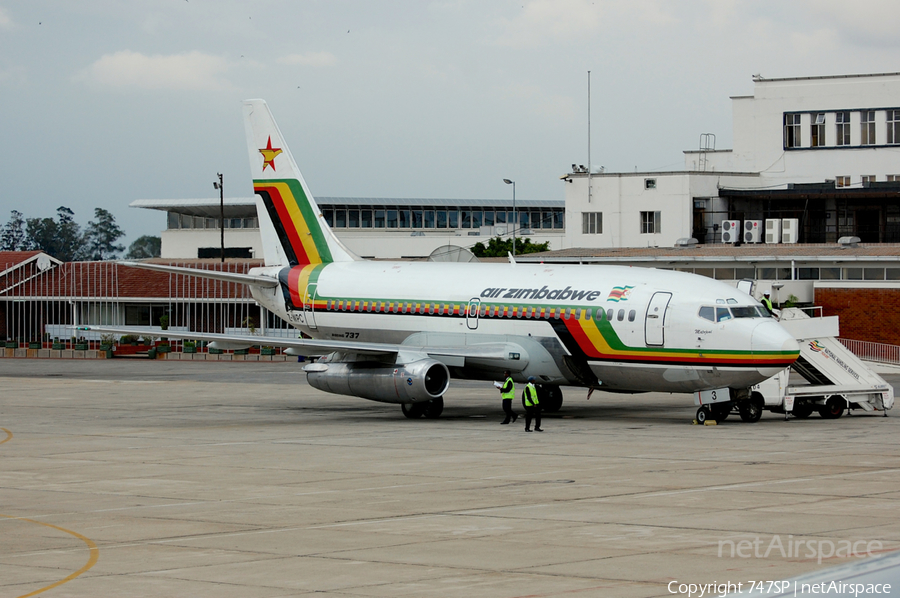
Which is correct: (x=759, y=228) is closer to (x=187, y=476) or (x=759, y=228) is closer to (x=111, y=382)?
(x=111, y=382)

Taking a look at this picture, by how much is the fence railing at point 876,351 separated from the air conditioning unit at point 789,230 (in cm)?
1595

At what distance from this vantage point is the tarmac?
12430 mm

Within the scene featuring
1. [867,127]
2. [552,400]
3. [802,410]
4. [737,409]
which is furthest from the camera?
[867,127]

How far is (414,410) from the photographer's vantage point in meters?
33.6

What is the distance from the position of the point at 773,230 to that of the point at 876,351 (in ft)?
59.4

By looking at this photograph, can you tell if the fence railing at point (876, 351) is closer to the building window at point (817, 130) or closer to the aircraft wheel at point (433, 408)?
the building window at point (817, 130)

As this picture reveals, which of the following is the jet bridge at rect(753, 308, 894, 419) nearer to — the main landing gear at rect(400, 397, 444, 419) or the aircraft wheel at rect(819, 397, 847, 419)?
the aircraft wheel at rect(819, 397, 847, 419)

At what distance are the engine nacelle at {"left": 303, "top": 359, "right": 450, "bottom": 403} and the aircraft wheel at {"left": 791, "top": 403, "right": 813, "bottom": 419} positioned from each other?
10560 millimetres

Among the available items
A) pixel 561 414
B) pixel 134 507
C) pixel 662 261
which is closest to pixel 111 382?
pixel 561 414

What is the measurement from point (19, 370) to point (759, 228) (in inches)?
1795

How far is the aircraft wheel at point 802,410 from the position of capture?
107ft

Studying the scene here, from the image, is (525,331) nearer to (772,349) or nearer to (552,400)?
(552,400)
